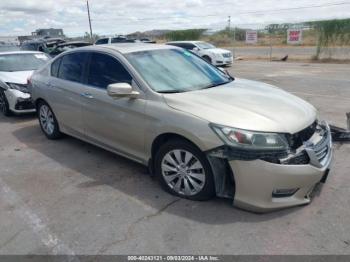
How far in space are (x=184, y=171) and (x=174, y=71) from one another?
1.35 metres

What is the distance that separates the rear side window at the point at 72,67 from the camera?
509 centimetres

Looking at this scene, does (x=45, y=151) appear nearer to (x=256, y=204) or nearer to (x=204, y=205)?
(x=204, y=205)

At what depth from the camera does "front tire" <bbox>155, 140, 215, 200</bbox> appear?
356cm

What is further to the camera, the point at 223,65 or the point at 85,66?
the point at 223,65

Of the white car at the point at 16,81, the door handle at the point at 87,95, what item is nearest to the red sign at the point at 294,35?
the white car at the point at 16,81

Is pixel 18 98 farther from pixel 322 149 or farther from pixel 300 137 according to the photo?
pixel 322 149

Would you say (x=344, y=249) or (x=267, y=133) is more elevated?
(x=267, y=133)

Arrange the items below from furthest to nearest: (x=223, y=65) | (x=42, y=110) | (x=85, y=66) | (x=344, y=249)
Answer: (x=223, y=65), (x=42, y=110), (x=85, y=66), (x=344, y=249)

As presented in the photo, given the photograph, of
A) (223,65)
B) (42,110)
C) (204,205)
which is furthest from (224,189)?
(223,65)

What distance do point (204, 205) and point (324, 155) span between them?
1.33m

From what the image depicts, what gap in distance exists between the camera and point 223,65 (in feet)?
66.6

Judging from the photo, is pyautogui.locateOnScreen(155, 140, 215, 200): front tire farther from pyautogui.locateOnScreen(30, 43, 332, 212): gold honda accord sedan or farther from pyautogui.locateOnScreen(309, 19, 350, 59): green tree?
pyautogui.locateOnScreen(309, 19, 350, 59): green tree

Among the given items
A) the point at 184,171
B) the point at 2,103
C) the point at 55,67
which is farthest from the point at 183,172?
the point at 2,103

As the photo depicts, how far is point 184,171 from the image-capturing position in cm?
373
